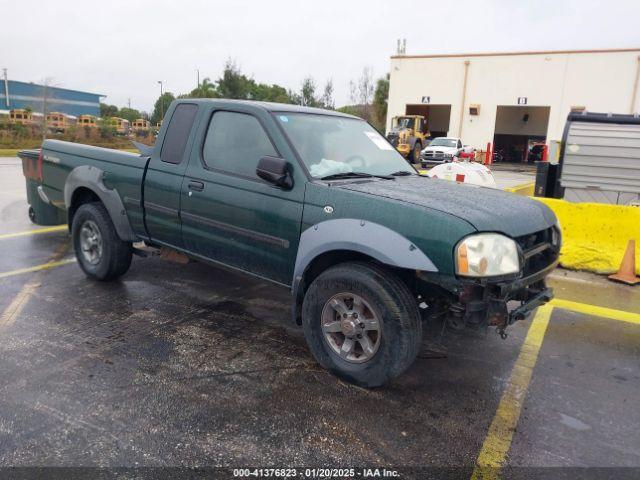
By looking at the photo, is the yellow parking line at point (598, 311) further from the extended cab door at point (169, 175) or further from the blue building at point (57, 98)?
the blue building at point (57, 98)

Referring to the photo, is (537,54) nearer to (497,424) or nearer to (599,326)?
(599,326)

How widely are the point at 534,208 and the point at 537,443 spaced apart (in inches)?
63.1

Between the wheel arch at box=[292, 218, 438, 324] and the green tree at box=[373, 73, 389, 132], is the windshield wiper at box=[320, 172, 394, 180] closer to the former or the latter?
the wheel arch at box=[292, 218, 438, 324]

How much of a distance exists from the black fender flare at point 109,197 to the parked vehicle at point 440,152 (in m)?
21.0

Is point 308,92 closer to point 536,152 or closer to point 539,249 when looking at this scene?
point 536,152

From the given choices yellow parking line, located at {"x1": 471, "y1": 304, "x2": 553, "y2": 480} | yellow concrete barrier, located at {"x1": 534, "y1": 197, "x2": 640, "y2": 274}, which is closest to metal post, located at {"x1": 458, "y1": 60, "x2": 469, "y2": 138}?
yellow concrete barrier, located at {"x1": 534, "y1": 197, "x2": 640, "y2": 274}

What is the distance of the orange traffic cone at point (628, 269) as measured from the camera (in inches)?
240

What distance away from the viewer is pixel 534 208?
12.0 ft

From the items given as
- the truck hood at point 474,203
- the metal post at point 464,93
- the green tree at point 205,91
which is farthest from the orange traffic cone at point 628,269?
the green tree at point 205,91

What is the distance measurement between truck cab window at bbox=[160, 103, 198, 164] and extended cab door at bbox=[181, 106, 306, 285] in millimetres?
185

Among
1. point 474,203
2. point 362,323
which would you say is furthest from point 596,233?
point 362,323

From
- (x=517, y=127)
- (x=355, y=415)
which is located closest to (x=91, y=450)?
(x=355, y=415)

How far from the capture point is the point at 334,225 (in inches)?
132

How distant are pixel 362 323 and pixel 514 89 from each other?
112 ft
